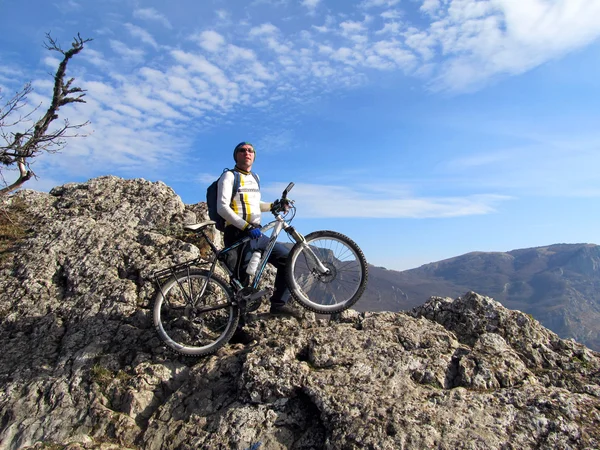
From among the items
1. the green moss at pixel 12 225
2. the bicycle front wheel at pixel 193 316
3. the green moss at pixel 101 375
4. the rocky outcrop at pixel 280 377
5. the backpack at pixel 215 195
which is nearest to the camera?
the rocky outcrop at pixel 280 377

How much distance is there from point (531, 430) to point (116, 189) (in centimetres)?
1178

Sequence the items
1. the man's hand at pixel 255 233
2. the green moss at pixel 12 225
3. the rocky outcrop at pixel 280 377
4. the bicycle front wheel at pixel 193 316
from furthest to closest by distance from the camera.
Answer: the green moss at pixel 12 225 → the man's hand at pixel 255 233 → the bicycle front wheel at pixel 193 316 → the rocky outcrop at pixel 280 377

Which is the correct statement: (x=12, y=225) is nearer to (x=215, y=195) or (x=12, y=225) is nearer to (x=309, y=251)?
(x=215, y=195)

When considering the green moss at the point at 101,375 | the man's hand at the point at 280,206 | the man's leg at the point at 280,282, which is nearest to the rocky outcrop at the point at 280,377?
the green moss at the point at 101,375

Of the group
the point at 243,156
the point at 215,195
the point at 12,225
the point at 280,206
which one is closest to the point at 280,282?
the point at 280,206

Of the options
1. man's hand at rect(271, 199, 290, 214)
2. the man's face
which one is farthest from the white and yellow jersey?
man's hand at rect(271, 199, 290, 214)

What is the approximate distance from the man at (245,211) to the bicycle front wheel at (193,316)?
0.72 meters

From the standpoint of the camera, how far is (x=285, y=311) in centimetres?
759

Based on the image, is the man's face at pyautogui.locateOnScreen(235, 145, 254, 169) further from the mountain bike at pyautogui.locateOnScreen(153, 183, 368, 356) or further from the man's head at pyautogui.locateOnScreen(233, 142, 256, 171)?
the mountain bike at pyautogui.locateOnScreen(153, 183, 368, 356)

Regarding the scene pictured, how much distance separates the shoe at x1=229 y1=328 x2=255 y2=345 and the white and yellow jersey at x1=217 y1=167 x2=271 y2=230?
2.04 meters

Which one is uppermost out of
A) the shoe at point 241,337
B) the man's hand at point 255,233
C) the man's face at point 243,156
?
the man's face at point 243,156

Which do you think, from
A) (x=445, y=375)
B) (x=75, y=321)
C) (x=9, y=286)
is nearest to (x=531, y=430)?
(x=445, y=375)

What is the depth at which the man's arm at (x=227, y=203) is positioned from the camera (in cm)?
697

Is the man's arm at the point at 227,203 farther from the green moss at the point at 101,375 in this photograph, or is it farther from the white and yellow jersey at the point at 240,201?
the green moss at the point at 101,375
